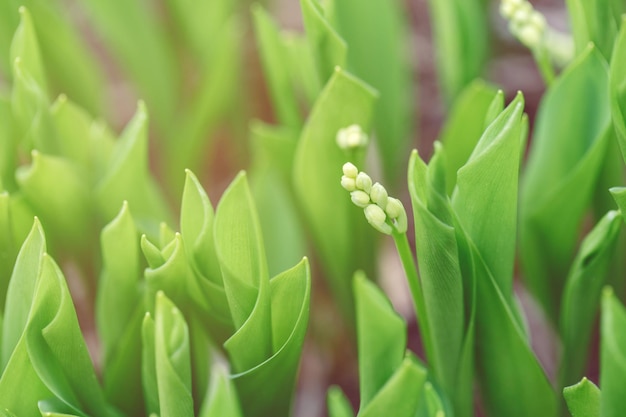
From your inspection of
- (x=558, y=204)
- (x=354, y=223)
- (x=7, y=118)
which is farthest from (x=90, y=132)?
(x=558, y=204)

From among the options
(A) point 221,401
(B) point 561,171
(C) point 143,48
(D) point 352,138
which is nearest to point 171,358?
(A) point 221,401

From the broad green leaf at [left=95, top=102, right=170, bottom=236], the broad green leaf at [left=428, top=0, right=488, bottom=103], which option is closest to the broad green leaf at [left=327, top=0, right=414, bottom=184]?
the broad green leaf at [left=428, top=0, right=488, bottom=103]

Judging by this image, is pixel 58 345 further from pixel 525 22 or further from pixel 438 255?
pixel 525 22

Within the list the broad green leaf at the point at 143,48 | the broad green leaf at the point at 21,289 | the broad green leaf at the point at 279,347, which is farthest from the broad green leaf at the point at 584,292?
the broad green leaf at the point at 143,48

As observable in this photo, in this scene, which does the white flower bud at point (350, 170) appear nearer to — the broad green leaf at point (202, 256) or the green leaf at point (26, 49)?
the broad green leaf at point (202, 256)

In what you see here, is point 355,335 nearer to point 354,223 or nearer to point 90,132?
point 354,223

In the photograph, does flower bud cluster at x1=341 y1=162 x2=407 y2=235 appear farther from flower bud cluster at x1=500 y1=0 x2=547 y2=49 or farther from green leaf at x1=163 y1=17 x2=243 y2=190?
green leaf at x1=163 y1=17 x2=243 y2=190

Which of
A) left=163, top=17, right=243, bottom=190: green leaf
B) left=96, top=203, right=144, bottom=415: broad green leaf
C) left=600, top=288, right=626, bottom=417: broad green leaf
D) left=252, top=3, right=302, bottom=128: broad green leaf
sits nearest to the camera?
left=600, top=288, right=626, bottom=417: broad green leaf
